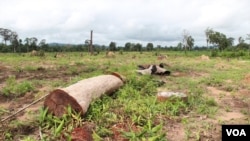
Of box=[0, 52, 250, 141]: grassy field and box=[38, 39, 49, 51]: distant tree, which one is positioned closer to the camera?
box=[0, 52, 250, 141]: grassy field

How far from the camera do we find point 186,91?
6734mm

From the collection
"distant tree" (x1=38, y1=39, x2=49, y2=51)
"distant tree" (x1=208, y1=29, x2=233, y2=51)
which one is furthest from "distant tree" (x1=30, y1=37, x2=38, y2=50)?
"distant tree" (x1=208, y1=29, x2=233, y2=51)

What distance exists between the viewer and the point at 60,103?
4461 mm

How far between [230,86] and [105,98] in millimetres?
3603

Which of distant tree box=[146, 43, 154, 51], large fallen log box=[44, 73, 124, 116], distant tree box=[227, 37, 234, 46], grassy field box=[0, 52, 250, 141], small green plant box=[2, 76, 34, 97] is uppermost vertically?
distant tree box=[227, 37, 234, 46]

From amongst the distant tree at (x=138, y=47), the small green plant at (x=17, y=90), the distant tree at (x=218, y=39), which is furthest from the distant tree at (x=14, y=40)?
the small green plant at (x=17, y=90)

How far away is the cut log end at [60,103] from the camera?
14.3 ft

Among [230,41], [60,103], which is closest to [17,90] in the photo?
[60,103]

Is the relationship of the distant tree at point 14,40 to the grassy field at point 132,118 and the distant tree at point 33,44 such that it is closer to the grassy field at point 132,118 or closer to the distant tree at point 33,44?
the distant tree at point 33,44

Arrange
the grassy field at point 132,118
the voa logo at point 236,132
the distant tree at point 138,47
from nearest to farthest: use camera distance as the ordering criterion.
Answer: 1. the voa logo at point 236,132
2. the grassy field at point 132,118
3. the distant tree at point 138,47

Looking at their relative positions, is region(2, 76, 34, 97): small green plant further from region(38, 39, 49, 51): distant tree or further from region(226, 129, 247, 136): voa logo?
region(38, 39, 49, 51): distant tree

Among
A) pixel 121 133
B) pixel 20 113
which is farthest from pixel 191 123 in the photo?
pixel 20 113

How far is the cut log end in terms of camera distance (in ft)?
14.3

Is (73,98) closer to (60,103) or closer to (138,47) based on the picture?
(60,103)
